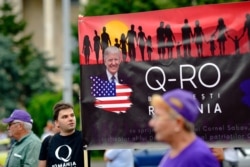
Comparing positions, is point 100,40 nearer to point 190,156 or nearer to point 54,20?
point 190,156

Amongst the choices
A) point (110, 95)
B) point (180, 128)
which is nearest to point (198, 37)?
point (110, 95)

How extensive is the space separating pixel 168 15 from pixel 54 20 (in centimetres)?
7457

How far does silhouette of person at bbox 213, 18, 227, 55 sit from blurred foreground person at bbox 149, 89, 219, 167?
3.22 meters

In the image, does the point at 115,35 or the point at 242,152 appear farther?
the point at 242,152

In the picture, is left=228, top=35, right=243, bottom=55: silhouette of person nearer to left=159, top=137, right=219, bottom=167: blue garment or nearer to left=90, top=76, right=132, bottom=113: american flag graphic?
left=90, top=76, right=132, bottom=113: american flag graphic

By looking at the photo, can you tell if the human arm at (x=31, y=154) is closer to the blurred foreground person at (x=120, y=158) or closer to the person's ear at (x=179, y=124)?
the blurred foreground person at (x=120, y=158)

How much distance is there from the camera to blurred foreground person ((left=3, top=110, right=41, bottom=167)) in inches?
411

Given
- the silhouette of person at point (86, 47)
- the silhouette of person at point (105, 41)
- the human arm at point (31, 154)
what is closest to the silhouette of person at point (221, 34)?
the silhouette of person at point (105, 41)

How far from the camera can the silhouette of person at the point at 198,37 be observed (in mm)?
9195

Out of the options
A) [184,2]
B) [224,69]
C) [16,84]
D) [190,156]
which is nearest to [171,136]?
[190,156]

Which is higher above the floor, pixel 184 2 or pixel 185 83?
pixel 184 2

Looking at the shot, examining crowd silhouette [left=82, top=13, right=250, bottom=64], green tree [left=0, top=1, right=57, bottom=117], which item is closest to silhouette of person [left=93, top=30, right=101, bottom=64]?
crowd silhouette [left=82, top=13, right=250, bottom=64]

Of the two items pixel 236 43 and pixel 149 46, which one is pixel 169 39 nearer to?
pixel 149 46

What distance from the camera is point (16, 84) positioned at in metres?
56.8
